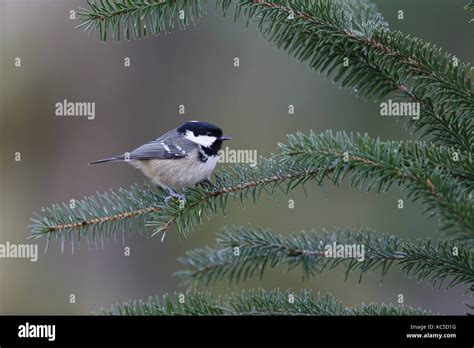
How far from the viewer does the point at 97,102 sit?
358cm

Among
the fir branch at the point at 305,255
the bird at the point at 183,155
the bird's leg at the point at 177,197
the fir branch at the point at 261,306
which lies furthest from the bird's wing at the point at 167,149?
the fir branch at the point at 261,306

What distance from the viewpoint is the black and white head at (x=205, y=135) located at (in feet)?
8.69

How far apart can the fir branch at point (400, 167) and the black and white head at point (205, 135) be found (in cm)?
114

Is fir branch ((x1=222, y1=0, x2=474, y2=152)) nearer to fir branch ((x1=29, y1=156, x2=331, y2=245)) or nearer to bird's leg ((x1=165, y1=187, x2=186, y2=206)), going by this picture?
fir branch ((x1=29, y1=156, x2=331, y2=245))

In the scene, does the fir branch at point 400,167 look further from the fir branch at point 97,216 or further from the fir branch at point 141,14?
the fir branch at point 97,216

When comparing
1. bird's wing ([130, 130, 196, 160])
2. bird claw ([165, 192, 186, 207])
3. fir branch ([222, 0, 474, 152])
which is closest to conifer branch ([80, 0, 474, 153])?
fir branch ([222, 0, 474, 152])

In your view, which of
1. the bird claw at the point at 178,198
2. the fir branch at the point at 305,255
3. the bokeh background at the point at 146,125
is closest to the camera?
the fir branch at the point at 305,255

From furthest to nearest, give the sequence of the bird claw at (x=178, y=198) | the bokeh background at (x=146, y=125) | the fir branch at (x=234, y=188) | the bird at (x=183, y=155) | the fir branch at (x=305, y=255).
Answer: the bokeh background at (x=146, y=125) < the bird at (x=183, y=155) < the bird claw at (x=178, y=198) < the fir branch at (x=234, y=188) < the fir branch at (x=305, y=255)

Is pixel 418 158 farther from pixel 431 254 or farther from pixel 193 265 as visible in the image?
pixel 193 265

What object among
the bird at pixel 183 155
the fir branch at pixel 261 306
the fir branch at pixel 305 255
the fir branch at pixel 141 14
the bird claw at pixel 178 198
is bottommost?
the fir branch at pixel 261 306

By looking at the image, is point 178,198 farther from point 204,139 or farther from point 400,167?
point 400,167

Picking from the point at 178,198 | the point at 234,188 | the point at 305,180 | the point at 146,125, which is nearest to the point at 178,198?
the point at 178,198
